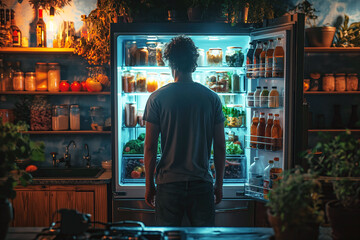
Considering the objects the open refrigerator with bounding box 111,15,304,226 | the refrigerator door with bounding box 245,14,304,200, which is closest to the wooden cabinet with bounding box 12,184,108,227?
the open refrigerator with bounding box 111,15,304,226

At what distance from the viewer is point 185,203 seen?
7.67 feet

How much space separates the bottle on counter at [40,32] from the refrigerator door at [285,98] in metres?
2.22

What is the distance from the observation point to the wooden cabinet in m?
3.32

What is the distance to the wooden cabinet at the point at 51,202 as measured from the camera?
3316 mm

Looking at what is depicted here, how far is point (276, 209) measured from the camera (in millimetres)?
1413

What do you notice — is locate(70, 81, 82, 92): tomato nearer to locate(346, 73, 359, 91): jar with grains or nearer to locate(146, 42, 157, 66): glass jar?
locate(146, 42, 157, 66): glass jar

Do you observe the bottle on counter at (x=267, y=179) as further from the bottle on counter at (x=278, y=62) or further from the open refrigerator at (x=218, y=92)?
the bottle on counter at (x=278, y=62)

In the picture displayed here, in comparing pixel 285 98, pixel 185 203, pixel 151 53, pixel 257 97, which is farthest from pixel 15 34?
pixel 285 98

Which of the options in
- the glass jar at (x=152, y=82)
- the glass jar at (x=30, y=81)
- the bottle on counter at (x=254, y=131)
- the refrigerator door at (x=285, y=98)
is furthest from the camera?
the glass jar at (x=30, y=81)

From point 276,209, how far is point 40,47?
322cm

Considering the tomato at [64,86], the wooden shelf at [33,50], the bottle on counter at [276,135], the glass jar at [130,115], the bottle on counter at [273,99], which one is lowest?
the bottle on counter at [276,135]

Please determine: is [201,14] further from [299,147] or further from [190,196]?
[190,196]

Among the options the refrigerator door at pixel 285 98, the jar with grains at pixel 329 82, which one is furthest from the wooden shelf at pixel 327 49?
the refrigerator door at pixel 285 98

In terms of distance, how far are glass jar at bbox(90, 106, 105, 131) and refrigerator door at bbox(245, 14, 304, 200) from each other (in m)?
1.69
